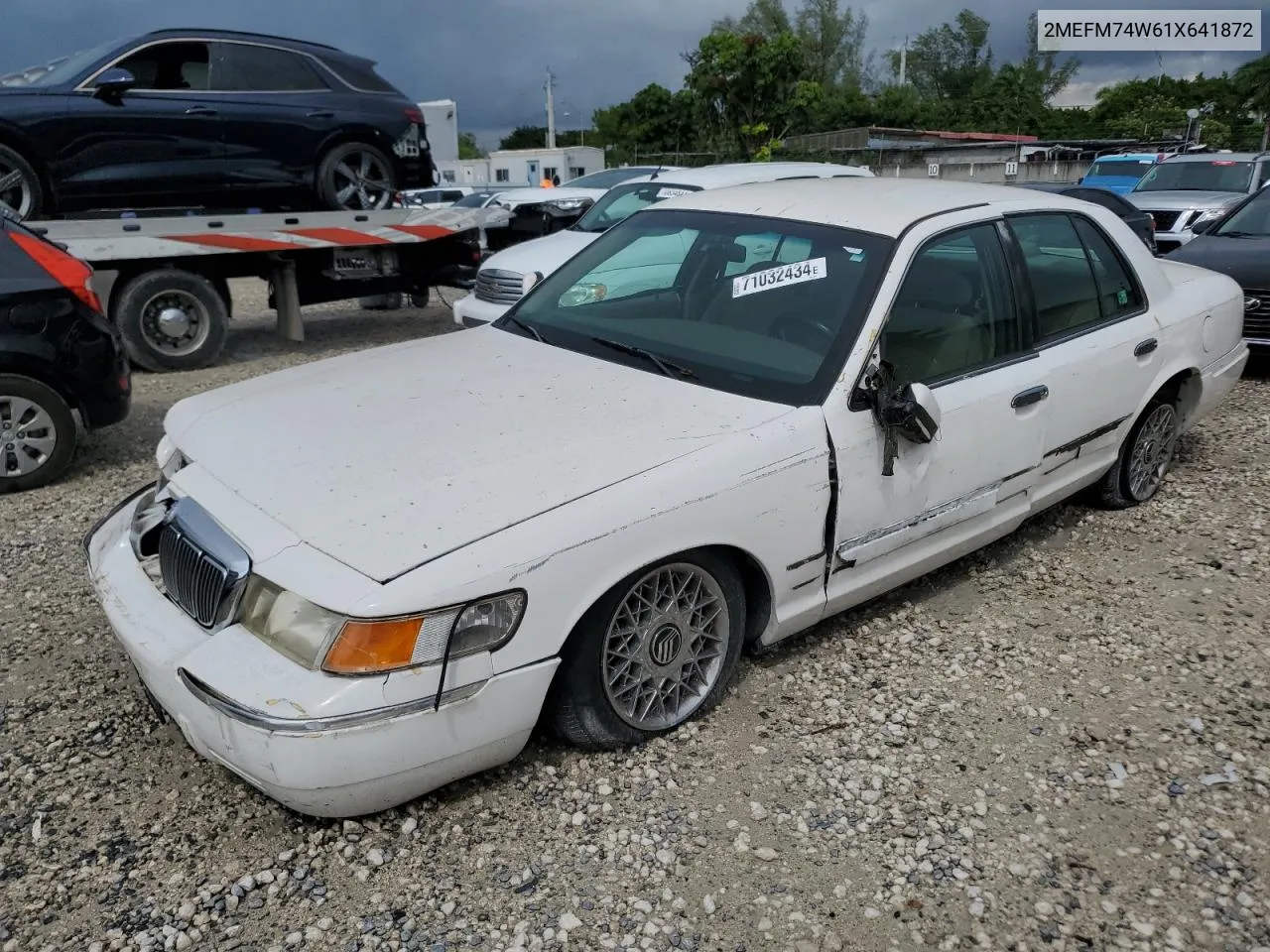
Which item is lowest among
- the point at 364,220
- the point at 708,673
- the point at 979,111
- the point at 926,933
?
the point at 926,933

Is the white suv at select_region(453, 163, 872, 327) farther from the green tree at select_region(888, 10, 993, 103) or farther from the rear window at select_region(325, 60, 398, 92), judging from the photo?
the green tree at select_region(888, 10, 993, 103)

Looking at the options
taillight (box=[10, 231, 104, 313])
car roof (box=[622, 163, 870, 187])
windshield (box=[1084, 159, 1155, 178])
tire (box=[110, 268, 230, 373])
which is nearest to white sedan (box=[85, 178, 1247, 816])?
taillight (box=[10, 231, 104, 313])

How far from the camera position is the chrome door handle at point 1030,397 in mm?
3863

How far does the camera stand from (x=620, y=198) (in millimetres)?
10430

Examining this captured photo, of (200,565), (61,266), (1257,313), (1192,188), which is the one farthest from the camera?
(1192,188)

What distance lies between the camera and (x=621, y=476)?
9.39ft

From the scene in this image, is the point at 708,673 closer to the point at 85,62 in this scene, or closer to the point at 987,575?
the point at 987,575

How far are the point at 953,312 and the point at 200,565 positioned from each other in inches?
107

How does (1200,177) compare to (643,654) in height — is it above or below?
above

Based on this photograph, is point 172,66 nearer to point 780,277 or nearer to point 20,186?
point 20,186

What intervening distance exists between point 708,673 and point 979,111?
69.4 m

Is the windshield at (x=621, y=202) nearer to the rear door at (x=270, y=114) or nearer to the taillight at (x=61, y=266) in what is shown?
the rear door at (x=270, y=114)

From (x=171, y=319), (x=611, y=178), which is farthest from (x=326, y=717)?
(x=611, y=178)

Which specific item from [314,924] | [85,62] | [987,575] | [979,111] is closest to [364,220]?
[85,62]
